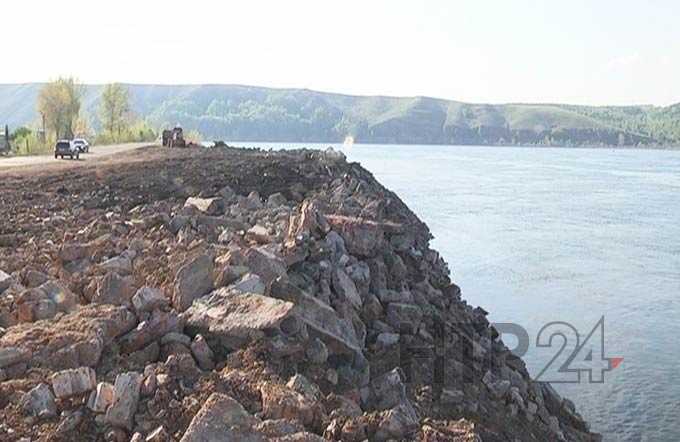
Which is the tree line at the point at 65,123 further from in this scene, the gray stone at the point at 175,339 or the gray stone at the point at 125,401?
the gray stone at the point at 125,401

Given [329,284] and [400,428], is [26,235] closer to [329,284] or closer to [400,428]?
[329,284]

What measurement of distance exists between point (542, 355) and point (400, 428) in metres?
13.1

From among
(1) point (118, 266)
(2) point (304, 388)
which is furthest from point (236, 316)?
(1) point (118, 266)

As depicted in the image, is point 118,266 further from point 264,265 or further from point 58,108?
point 58,108

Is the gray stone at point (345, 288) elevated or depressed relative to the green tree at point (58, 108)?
depressed

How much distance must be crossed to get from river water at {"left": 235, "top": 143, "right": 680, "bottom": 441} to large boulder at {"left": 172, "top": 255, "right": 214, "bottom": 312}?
9188mm

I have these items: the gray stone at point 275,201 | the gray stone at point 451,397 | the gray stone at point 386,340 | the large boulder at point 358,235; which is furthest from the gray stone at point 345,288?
the gray stone at point 275,201

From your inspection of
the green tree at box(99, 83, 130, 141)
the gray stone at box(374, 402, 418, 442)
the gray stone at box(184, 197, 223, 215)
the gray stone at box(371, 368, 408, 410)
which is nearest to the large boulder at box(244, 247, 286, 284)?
the gray stone at box(371, 368, 408, 410)

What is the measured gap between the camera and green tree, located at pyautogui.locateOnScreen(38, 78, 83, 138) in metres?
66.5

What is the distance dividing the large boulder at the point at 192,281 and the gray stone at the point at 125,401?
70.8 inches

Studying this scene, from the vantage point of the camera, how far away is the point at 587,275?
89.6 ft

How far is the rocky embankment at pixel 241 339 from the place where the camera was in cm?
577

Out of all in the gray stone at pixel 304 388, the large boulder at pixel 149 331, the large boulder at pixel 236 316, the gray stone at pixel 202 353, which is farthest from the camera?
the large boulder at pixel 236 316

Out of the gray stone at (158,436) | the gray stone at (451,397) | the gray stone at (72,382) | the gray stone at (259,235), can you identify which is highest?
the gray stone at (259,235)
